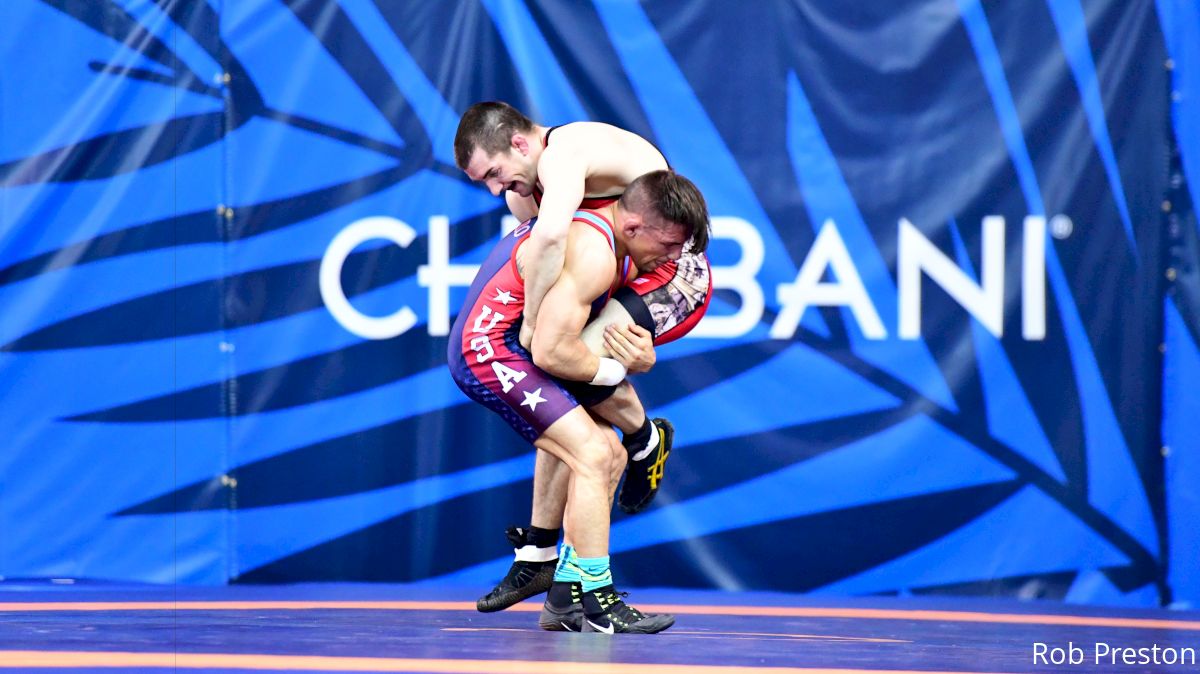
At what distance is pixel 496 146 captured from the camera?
4059 mm

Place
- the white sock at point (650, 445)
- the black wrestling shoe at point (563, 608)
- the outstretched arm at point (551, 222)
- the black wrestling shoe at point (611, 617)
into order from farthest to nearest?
1. the white sock at point (650, 445)
2. the black wrestling shoe at point (563, 608)
3. the black wrestling shoe at point (611, 617)
4. the outstretched arm at point (551, 222)

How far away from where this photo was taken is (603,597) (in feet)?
12.9

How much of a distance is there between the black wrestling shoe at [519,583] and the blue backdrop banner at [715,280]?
107cm

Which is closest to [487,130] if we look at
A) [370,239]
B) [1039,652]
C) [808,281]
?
[370,239]

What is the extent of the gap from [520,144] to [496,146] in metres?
0.07

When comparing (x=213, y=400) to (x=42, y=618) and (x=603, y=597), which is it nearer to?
(x=42, y=618)

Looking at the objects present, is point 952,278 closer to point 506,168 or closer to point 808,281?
point 808,281

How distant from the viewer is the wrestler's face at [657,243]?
3.92m

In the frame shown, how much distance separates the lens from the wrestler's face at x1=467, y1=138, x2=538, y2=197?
4.07 meters

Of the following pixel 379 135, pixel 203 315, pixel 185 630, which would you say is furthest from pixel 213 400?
pixel 185 630

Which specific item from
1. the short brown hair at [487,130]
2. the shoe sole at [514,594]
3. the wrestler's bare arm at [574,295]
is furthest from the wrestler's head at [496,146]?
the shoe sole at [514,594]

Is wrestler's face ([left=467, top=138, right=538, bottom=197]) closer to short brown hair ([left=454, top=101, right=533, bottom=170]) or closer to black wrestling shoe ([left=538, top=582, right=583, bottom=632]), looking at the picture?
short brown hair ([left=454, top=101, right=533, bottom=170])

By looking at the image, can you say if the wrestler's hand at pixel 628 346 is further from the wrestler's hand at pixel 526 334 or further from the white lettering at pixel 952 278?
the white lettering at pixel 952 278

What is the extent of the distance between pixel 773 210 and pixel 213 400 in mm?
2264
